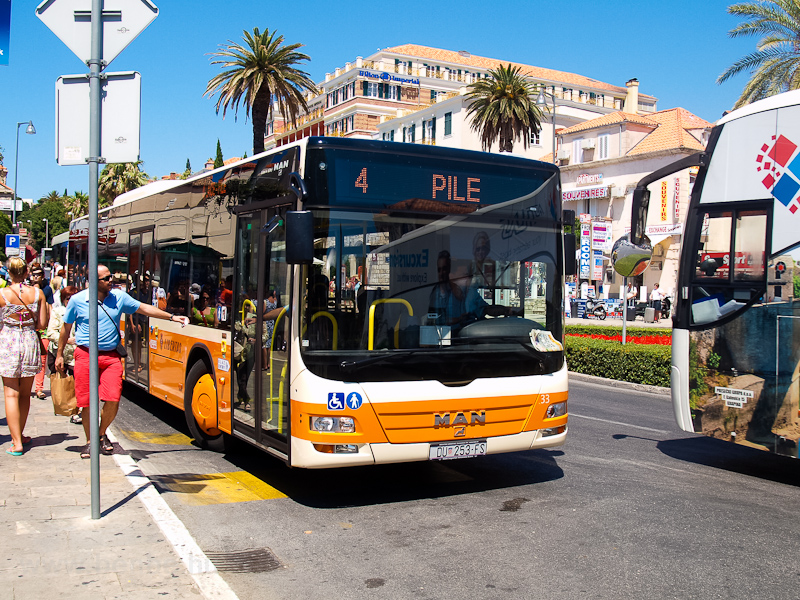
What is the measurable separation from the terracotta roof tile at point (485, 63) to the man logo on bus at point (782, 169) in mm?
94034

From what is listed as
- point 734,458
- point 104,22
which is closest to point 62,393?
point 104,22

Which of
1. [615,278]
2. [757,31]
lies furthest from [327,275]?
[615,278]

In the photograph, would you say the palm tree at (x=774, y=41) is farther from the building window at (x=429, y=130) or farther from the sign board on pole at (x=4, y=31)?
the building window at (x=429, y=130)

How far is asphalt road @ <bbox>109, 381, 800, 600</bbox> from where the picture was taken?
481 cm

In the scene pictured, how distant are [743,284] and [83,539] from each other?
5982 mm

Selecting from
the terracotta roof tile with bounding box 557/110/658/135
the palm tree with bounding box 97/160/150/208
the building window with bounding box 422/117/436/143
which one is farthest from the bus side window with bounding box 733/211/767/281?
the building window with bounding box 422/117/436/143

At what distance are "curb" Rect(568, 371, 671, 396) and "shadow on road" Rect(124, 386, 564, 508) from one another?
6.08 meters

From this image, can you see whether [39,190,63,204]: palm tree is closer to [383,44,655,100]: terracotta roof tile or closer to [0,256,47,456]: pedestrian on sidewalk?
[383,44,655,100]: terracotta roof tile

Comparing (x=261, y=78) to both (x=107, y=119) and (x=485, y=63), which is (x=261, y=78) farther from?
(x=485, y=63)

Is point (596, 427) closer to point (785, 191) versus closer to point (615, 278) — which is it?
point (785, 191)

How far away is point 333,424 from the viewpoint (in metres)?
6.14

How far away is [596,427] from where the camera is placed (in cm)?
1020

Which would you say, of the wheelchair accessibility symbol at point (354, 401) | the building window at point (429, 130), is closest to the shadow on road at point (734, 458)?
the wheelchair accessibility symbol at point (354, 401)

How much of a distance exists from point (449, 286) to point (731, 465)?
4.03m
